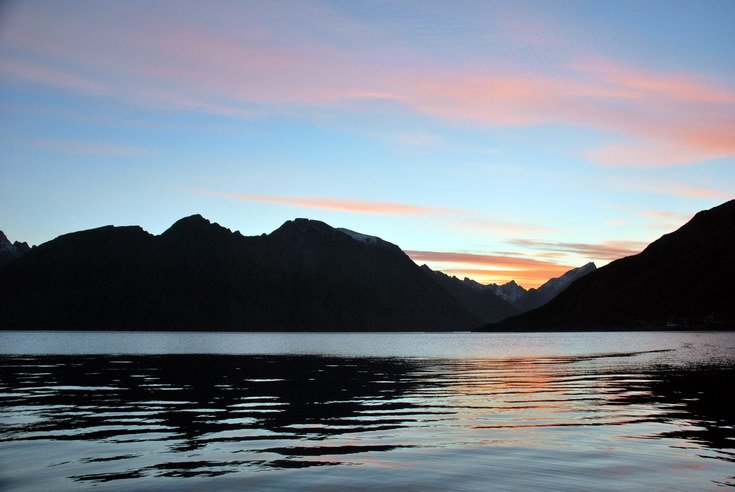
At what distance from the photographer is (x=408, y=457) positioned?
24328mm

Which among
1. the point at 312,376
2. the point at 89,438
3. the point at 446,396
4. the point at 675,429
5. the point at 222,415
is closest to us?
the point at 89,438

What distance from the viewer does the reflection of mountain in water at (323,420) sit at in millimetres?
24438

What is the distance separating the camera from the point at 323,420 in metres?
34.2

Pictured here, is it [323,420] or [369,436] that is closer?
[369,436]

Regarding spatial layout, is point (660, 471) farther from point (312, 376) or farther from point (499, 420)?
point (312, 376)

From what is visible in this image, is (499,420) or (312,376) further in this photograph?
(312,376)

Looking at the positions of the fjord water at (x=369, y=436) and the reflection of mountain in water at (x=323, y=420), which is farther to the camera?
the reflection of mountain in water at (x=323, y=420)

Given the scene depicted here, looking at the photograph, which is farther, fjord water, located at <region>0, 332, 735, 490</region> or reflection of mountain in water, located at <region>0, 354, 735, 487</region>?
reflection of mountain in water, located at <region>0, 354, 735, 487</region>

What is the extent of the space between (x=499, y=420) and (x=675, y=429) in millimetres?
7878

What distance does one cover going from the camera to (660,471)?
72.8 ft

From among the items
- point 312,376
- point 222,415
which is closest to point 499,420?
point 222,415

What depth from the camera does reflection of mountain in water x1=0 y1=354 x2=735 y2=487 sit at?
24438 millimetres

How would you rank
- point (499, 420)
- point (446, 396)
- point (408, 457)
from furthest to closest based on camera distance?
point (446, 396) < point (499, 420) < point (408, 457)

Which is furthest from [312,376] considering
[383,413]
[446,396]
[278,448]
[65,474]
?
[65,474]
